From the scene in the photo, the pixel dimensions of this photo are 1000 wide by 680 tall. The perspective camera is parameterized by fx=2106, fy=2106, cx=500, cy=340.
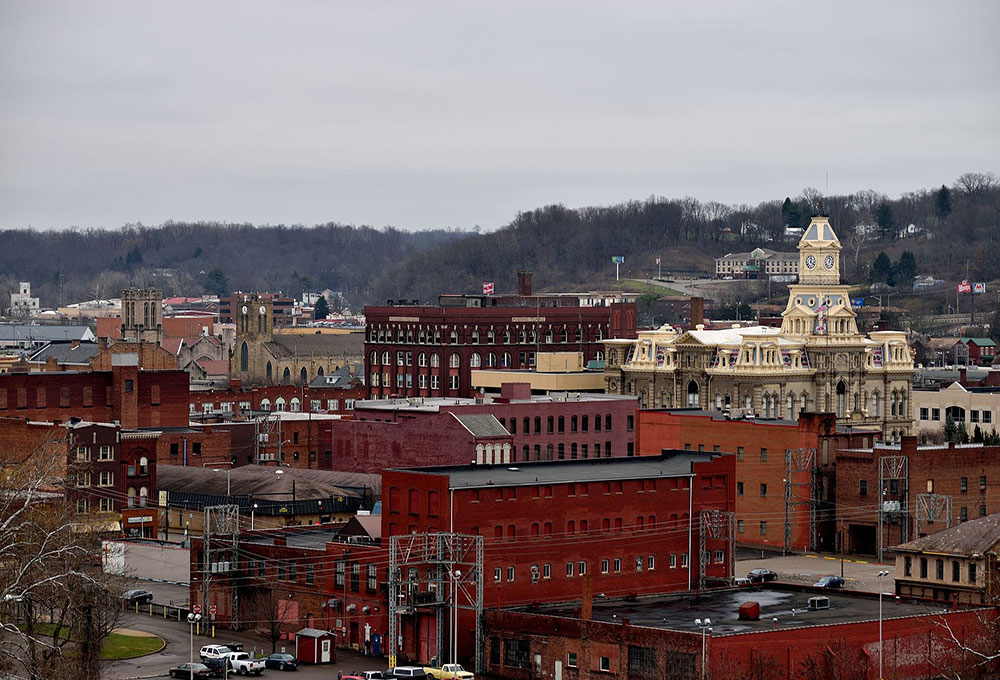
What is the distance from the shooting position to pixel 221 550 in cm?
9269

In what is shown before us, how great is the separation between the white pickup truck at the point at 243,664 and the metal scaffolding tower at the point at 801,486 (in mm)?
44374

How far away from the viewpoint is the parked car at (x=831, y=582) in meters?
98.8

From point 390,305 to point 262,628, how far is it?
286 feet

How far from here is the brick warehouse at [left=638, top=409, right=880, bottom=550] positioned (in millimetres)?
118125

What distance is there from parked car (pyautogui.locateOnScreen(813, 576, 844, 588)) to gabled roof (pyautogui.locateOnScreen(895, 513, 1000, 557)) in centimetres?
690

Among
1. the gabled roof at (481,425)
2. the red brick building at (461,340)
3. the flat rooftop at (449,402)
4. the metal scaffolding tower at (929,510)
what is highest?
the red brick building at (461,340)

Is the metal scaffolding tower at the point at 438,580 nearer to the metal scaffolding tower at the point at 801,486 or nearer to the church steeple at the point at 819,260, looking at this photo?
the metal scaffolding tower at the point at 801,486

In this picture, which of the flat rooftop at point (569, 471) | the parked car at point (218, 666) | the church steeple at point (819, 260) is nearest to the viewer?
the parked car at point (218, 666)

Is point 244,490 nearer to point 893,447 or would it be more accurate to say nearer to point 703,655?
point 893,447

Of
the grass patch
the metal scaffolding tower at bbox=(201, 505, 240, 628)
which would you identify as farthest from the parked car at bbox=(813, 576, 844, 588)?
the grass patch

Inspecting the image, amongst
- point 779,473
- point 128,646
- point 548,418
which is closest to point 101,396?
point 548,418

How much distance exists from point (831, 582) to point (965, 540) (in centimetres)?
1019

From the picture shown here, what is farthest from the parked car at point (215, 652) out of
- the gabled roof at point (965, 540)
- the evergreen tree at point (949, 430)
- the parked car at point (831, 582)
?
the evergreen tree at point (949, 430)

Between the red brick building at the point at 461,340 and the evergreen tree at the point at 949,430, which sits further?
the red brick building at the point at 461,340
